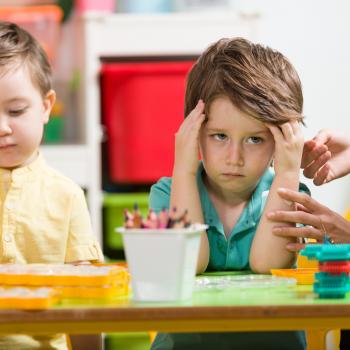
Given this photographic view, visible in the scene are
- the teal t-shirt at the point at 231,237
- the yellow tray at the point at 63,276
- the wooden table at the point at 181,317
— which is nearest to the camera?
the wooden table at the point at 181,317

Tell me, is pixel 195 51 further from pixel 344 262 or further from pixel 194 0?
pixel 344 262

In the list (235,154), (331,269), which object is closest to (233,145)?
(235,154)

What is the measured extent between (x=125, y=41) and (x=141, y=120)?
0.30 metres

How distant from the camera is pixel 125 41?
320 centimetres

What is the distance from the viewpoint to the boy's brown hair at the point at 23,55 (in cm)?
163

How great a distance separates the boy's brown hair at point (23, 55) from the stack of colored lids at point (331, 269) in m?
0.74

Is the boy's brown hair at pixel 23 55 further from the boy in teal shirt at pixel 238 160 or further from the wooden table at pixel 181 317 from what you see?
the wooden table at pixel 181 317

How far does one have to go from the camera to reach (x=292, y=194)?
1.42 meters

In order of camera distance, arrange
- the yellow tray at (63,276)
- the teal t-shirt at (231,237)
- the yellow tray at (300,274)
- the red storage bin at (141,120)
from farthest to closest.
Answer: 1. the red storage bin at (141,120)
2. the teal t-shirt at (231,237)
3. the yellow tray at (300,274)
4. the yellow tray at (63,276)

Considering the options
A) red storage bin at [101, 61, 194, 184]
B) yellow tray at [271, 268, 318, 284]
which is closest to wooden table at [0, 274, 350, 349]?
yellow tray at [271, 268, 318, 284]

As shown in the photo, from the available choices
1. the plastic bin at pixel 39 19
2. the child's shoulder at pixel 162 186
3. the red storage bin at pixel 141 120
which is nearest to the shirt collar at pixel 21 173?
the child's shoulder at pixel 162 186

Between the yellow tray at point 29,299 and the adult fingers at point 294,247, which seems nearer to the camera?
the yellow tray at point 29,299

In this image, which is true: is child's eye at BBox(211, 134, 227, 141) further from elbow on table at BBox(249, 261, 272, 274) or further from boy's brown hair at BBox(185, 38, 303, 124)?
elbow on table at BBox(249, 261, 272, 274)

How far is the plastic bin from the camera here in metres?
3.33
